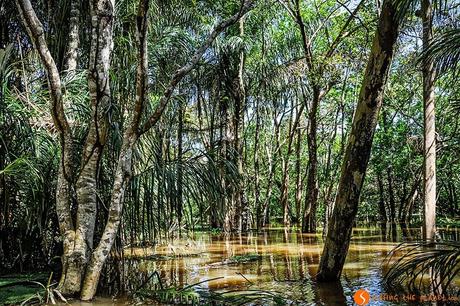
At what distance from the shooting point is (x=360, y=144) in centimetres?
503

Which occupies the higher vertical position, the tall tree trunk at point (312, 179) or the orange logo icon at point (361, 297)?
the tall tree trunk at point (312, 179)

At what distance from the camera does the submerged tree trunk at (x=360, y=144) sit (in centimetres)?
490

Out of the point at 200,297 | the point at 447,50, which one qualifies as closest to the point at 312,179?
the point at 200,297

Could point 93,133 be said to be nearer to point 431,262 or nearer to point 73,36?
point 73,36

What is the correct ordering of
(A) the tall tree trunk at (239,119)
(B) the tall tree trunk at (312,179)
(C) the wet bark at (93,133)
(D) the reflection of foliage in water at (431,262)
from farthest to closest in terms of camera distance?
(A) the tall tree trunk at (239,119) < (B) the tall tree trunk at (312,179) < (C) the wet bark at (93,133) < (D) the reflection of foliage in water at (431,262)

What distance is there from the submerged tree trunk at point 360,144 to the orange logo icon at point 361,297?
0.59 meters

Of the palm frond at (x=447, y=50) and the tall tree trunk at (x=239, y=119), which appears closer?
the palm frond at (x=447, y=50)

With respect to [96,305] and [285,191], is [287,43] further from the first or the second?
[96,305]

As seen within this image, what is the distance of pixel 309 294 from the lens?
466 centimetres

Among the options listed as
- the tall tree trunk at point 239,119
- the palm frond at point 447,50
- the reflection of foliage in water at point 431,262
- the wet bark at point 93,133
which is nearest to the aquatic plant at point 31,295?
the wet bark at point 93,133

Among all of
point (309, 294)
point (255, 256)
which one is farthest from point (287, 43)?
point (309, 294)

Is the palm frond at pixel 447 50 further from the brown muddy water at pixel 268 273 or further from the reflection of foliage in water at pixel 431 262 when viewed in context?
the brown muddy water at pixel 268 273

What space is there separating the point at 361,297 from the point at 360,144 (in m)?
1.70

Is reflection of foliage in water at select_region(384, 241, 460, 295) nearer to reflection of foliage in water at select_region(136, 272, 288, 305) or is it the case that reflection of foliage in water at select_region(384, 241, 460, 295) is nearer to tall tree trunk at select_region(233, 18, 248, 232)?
reflection of foliage in water at select_region(136, 272, 288, 305)
